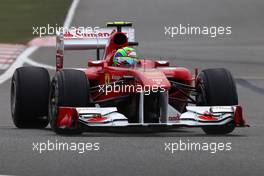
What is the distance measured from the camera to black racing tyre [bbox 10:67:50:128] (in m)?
15.1

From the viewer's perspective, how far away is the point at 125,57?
1514cm

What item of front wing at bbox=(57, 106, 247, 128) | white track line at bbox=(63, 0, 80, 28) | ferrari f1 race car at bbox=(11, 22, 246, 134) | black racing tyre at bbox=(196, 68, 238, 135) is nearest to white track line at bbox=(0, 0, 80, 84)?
white track line at bbox=(63, 0, 80, 28)

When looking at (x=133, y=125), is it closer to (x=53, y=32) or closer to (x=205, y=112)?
(x=205, y=112)

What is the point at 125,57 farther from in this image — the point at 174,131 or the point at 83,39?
the point at 83,39

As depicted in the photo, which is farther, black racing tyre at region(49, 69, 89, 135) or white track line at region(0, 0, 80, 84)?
white track line at region(0, 0, 80, 84)

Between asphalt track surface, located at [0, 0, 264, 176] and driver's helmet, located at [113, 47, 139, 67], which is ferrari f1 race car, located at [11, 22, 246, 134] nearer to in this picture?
driver's helmet, located at [113, 47, 139, 67]

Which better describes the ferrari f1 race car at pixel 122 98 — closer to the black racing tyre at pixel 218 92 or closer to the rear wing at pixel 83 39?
the black racing tyre at pixel 218 92

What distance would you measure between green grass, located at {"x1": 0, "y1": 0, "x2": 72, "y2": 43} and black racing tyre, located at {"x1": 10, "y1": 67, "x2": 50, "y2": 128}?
19.3 metres

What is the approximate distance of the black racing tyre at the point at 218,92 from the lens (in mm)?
14125

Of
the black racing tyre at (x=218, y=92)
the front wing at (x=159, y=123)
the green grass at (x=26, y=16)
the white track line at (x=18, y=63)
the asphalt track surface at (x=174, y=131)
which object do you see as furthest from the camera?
the green grass at (x=26, y=16)

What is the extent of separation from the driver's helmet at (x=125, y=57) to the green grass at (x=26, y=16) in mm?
19465

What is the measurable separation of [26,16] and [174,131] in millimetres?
25168

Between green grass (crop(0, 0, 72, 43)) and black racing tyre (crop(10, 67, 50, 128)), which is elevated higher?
green grass (crop(0, 0, 72, 43))

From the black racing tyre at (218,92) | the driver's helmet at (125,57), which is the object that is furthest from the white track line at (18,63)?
the black racing tyre at (218,92)
